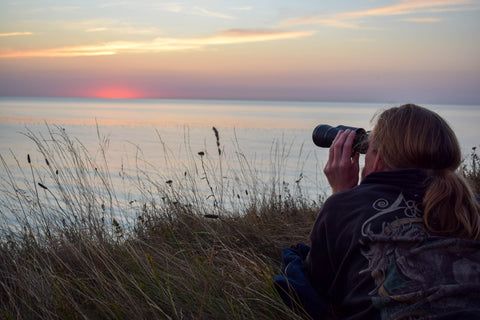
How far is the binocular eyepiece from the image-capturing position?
2.13 metres

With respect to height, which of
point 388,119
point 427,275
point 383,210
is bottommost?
point 427,275

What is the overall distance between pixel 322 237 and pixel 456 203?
49 cm

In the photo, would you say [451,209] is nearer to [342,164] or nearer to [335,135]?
[342,164]

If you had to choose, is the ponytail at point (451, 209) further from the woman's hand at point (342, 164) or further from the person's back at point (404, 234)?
the woman's hand at point (342, 164)

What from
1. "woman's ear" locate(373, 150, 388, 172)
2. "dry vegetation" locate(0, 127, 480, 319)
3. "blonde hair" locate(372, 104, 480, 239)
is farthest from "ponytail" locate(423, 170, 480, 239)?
"dry vegetation" locate(0, 127, 480, 319)

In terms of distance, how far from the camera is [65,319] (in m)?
2.20

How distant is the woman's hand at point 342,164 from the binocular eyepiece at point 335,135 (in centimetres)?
4

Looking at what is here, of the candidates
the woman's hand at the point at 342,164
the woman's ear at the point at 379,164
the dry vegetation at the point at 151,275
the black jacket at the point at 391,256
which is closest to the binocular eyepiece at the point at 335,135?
the woman's hand at the point at 342,164

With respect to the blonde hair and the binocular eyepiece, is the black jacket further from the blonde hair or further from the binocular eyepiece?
the binocular eyepiece

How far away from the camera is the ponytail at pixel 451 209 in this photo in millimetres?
1545

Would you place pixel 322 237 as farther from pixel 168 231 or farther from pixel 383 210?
pixel 168 231

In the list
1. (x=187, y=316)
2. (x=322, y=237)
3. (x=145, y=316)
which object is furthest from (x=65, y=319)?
(x=322, y=237)

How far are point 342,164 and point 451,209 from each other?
628 millimetres

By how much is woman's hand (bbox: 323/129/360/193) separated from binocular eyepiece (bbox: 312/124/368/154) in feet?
0.15
